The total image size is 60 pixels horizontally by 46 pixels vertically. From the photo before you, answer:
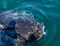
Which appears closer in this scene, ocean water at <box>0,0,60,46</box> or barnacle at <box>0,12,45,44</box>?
barnacle at <box>0,12,45,44</box>

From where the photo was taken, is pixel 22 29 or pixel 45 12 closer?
pixel 22 29

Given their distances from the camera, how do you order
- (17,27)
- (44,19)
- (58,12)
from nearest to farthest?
(17,27) → (44,19) → (58,12)

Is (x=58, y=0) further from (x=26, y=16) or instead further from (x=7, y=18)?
(x=7, y=18)

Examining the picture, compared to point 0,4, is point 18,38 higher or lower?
lower

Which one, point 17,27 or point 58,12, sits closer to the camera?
point 17,27

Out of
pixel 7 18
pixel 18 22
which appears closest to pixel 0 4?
pixel 7 18

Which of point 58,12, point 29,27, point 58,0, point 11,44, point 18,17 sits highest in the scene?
point 58,0

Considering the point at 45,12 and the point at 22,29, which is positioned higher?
the point at 45,12

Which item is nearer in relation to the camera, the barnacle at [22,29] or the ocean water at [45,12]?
the barnacle at [22,29]
